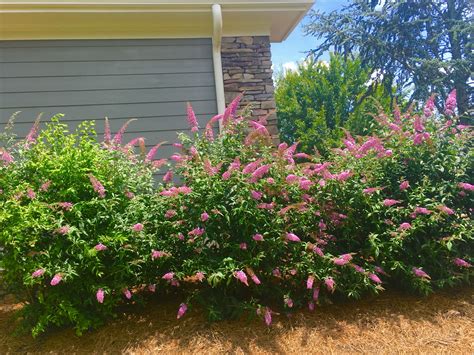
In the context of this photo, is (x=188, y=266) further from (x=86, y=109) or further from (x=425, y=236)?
(x=86, y=109)

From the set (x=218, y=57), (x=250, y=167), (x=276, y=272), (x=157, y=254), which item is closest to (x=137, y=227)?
(x=157, y=254)

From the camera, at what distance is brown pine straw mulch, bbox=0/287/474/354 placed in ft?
9.53

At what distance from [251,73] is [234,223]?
8.69 ft

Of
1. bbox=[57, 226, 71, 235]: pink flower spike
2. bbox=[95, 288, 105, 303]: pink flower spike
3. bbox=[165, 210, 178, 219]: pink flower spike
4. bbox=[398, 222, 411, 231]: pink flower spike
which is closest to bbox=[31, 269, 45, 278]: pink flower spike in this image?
bbox=[57, 226, 71, 235]: pink flower spike

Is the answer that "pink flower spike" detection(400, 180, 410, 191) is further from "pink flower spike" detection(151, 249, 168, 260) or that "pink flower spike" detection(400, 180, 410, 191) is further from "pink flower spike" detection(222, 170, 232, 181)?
"pink flower spike" detection(151, 249, 168, 260)

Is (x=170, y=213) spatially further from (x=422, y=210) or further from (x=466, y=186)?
(x=466, y=186)

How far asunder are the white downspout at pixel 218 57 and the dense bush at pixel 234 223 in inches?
62.8

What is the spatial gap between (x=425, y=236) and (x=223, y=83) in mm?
2867

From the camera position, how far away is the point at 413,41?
1291cm

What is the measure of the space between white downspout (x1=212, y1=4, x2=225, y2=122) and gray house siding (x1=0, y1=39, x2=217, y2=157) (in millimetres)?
84

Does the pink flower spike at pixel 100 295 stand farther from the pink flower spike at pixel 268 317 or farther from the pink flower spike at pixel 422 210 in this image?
the pink flower spike at pixel 422 210

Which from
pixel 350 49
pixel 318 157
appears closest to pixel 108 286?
pixel 318 157

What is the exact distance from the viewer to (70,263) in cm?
296

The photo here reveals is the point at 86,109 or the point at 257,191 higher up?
the point at 86,109
